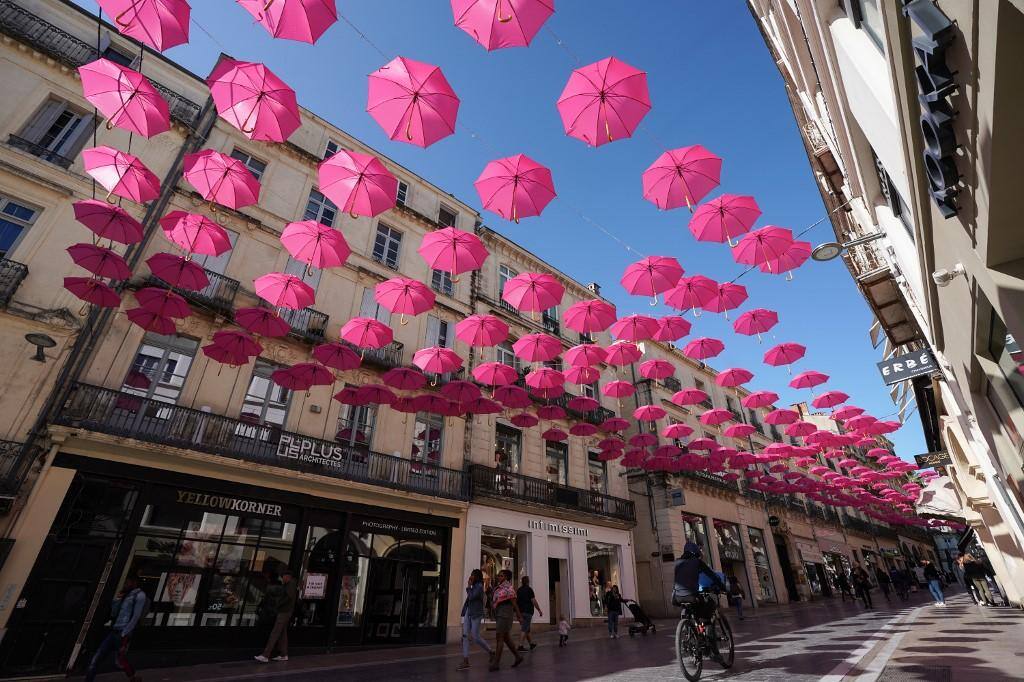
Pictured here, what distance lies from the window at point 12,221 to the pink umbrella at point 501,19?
11.5m

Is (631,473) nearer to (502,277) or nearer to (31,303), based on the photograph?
(502,277)

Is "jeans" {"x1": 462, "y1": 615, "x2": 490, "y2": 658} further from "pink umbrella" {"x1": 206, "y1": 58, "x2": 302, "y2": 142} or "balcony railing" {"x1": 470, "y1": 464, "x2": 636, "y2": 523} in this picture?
"pink umbrella" {"x1": 206, "y1": 58, "x2": 302, "y2": 142}

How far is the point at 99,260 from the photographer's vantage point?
8.76 meters

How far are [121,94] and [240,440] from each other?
7883 millimetres

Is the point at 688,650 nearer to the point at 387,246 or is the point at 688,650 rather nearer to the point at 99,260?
the point at 99,260

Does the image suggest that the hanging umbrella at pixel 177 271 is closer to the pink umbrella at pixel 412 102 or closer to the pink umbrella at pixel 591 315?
the pink umbrella at pixel 412 102

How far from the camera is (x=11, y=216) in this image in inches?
404

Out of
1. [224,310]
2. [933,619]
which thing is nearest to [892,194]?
[933,619]

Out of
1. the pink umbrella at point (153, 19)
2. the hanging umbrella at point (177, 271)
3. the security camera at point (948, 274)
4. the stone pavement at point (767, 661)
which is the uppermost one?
the pink umbrella at point (153, 19)

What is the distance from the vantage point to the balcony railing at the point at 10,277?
9.52 meters

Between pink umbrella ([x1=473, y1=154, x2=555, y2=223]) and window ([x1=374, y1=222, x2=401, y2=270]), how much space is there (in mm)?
10226

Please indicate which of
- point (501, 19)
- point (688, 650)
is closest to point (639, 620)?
point (688, 650)

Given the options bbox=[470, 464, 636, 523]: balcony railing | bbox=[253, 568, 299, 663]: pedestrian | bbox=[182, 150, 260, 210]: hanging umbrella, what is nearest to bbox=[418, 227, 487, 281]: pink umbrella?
bbox=[182, 150, 260, 210]: hanging umbrella

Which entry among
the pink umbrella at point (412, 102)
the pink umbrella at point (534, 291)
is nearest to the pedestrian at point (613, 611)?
the pink umbrella at point (534, 291)
